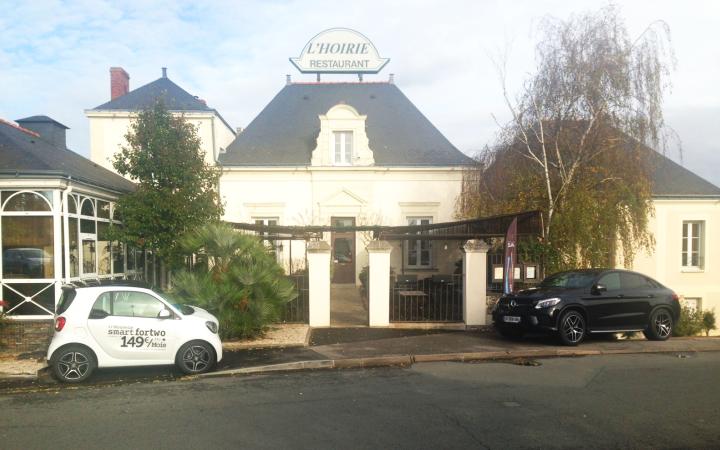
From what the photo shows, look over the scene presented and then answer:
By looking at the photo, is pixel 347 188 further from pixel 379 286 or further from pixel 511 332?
pixel 511 332

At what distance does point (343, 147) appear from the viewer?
22.3 meters

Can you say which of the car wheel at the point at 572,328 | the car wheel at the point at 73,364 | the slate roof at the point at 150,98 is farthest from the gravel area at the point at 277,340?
the slate roof at the point at 150,98

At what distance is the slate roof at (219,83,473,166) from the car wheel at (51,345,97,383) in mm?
13951

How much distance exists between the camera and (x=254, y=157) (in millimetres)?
22359

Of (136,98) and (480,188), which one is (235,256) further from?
(136,98)

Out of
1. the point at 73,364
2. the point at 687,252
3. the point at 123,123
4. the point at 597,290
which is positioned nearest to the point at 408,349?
the point at 597,290

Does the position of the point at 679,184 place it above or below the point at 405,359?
above

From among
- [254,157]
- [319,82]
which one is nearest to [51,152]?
[254,157]

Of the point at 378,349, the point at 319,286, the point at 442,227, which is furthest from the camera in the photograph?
the point at 442,227

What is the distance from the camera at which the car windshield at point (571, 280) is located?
11.8 m

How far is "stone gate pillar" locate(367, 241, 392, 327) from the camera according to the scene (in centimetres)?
1350

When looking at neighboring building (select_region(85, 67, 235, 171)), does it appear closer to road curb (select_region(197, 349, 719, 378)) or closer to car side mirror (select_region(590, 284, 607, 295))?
road curb (select_region(197, 349, 719, 378))

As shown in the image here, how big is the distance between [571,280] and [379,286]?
4543 millimetres

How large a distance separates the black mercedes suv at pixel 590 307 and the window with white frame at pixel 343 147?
11.7m
